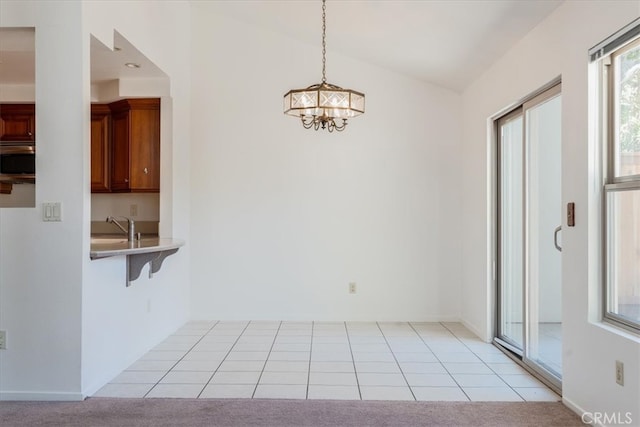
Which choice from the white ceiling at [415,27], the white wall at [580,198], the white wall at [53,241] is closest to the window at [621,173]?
the white wall at [580,198]

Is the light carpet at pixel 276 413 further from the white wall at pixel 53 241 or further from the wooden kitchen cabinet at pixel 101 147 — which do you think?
the wooden kitchen cabinet at pixel 101 147

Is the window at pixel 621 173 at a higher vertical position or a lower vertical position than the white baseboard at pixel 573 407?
higher

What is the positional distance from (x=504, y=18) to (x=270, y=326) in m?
3.55

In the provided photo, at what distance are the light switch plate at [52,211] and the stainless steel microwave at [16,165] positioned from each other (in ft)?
6.30

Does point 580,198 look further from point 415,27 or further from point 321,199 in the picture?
point 321,199

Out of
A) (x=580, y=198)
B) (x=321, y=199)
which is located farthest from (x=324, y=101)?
(x=321, y=199)

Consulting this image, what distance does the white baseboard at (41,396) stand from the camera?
2.89m

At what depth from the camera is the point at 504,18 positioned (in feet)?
10.9

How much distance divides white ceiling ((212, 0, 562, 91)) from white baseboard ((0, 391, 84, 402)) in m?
3.54

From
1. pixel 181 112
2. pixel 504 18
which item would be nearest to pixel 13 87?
pixel 181 112

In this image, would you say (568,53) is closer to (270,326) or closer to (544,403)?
(544,403)

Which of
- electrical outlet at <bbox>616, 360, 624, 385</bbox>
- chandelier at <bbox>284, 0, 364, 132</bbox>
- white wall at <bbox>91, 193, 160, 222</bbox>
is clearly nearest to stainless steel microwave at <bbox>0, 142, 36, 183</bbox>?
white wall at <bbox>91, 193, 160, 222</bbox>

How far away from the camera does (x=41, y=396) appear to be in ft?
9.52

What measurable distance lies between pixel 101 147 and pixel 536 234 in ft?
13.8
